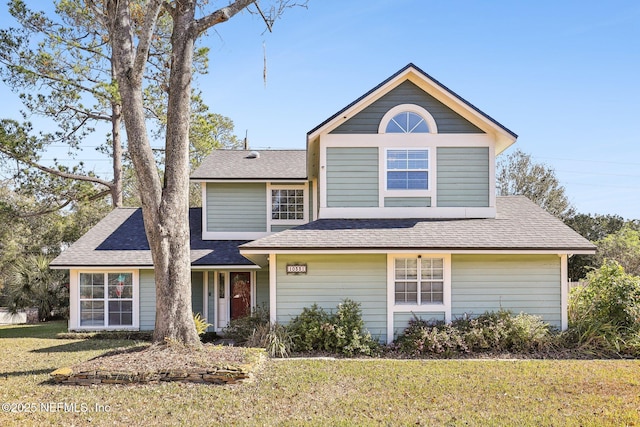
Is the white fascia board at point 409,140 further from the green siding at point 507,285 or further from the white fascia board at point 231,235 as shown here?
the white fascia board at point 231,235

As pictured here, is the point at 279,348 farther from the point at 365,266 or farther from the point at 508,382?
the point at 508,382

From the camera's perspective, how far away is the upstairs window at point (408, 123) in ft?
45.0

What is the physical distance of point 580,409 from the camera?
23.4 ft

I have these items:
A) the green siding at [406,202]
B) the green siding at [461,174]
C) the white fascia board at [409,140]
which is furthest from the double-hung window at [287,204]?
the green siding at [461,174]

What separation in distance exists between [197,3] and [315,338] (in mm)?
8465

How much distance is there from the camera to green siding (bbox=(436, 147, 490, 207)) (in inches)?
539

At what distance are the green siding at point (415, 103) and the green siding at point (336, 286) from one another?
156 inches

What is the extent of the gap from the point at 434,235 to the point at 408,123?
341 centimetres

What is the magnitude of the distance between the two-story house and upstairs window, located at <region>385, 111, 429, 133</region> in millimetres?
28

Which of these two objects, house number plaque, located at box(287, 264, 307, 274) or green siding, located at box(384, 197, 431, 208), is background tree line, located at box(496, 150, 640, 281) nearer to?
green siding, located at box(384, 197, 431, 208)

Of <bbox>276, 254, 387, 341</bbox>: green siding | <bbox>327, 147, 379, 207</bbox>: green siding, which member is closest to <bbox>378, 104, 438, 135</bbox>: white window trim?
<bbox>327, 147, 379, 207</bbox>: green siding

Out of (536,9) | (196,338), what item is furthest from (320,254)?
(536,9)

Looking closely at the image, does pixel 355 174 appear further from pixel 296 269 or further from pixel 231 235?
pixel 231 235

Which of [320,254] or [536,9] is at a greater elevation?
[536,9]
